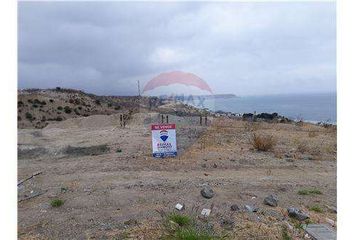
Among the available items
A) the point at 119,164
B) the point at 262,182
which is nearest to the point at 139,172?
the point at 119,164

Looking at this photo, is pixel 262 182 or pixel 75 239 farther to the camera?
pixel 262 182

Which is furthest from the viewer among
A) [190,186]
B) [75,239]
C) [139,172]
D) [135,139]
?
[135,139]

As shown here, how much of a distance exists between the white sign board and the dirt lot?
1.02ft

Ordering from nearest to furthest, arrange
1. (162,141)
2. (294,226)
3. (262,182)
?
(294,226) → (262,182) → (162,141)

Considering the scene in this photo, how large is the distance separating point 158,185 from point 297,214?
252 cm

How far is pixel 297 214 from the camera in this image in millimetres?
5871

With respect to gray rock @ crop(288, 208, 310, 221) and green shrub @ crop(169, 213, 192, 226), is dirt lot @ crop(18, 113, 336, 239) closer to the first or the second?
gray rock @ crop(288, 208, 310, 221)

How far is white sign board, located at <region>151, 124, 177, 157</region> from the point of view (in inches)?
392

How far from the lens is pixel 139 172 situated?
27.7 feet

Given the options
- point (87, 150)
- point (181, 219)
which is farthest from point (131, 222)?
point (87, 150)

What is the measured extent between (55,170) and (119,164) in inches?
57.8

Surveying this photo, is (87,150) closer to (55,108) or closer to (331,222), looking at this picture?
(331,222)

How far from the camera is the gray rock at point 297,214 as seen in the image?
19.1ft

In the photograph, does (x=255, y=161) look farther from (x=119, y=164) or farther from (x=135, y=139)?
(x=135, y=139)
